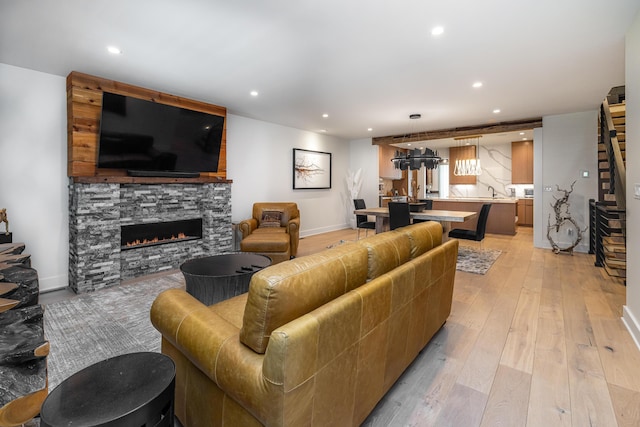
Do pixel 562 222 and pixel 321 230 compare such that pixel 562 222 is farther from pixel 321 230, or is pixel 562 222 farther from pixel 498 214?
pixel 321 230

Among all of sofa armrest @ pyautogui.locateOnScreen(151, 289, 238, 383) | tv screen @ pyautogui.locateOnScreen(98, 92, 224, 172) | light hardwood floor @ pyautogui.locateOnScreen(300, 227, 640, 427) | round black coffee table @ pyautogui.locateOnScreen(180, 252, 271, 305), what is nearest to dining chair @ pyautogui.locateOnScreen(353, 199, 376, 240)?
light hardwood floor @ pyautogui.locateOnScreen(300, 227, 640, 427)

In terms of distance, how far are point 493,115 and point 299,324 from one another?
584 centimetres

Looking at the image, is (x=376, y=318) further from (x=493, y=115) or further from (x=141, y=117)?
(x=493, y=115)

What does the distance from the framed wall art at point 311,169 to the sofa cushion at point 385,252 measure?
5069 mm

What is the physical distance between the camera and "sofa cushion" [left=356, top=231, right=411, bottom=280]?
1612 mm

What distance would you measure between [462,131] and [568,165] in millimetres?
1989

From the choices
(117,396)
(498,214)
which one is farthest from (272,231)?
(498,214)

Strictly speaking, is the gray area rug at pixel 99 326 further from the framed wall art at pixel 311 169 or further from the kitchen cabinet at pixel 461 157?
the kitchen cabinet at pixel 461 157

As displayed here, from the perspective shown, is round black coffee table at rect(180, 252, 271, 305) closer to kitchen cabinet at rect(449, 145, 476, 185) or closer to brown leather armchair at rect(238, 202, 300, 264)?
brown leather armchair at rect(238, 202, 300, 264)

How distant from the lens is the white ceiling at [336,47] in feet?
7.47

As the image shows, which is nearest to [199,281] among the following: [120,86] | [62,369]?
[62,369]

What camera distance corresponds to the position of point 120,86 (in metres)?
3.80

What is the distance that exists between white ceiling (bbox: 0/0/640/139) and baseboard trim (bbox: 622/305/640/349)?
239cm

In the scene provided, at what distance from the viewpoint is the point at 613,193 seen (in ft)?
12.9
